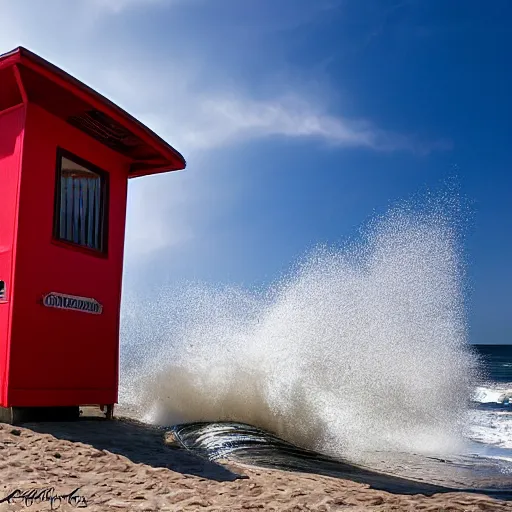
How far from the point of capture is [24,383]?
677cm

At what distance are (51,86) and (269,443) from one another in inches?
202

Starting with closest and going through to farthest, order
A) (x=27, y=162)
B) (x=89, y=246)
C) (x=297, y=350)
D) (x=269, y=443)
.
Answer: (x=269, y=443) → (x=27, y=162) → (x=89, y=246) → (x=297, y=350)

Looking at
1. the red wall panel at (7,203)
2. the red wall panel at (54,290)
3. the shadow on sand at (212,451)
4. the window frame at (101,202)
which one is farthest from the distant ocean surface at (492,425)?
the red wall panel at (7,203)

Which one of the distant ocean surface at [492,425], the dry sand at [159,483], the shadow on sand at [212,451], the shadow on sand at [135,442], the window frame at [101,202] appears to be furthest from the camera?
the distant ocean surface at [492,425]

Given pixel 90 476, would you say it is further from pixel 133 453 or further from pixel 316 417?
pixel 316 417

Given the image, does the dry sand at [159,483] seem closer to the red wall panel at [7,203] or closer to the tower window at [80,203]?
the red wall panel at [7,203]

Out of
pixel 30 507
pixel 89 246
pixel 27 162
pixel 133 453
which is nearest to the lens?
pixel 30 507

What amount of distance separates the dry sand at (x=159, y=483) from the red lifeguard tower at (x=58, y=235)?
1.27 metres

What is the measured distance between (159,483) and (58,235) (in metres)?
4.15

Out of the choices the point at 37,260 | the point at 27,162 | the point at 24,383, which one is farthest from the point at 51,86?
the point at 24,383

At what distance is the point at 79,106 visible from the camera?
739 cm

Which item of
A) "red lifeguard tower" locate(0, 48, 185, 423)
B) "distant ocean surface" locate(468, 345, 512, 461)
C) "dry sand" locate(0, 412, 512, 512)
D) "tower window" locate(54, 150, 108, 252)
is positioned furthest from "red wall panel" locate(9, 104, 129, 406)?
"distant ocean surface" locate(468, 345, 512, 461)

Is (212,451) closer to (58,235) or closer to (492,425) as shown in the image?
(58,235)

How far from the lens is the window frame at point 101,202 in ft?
24.6
